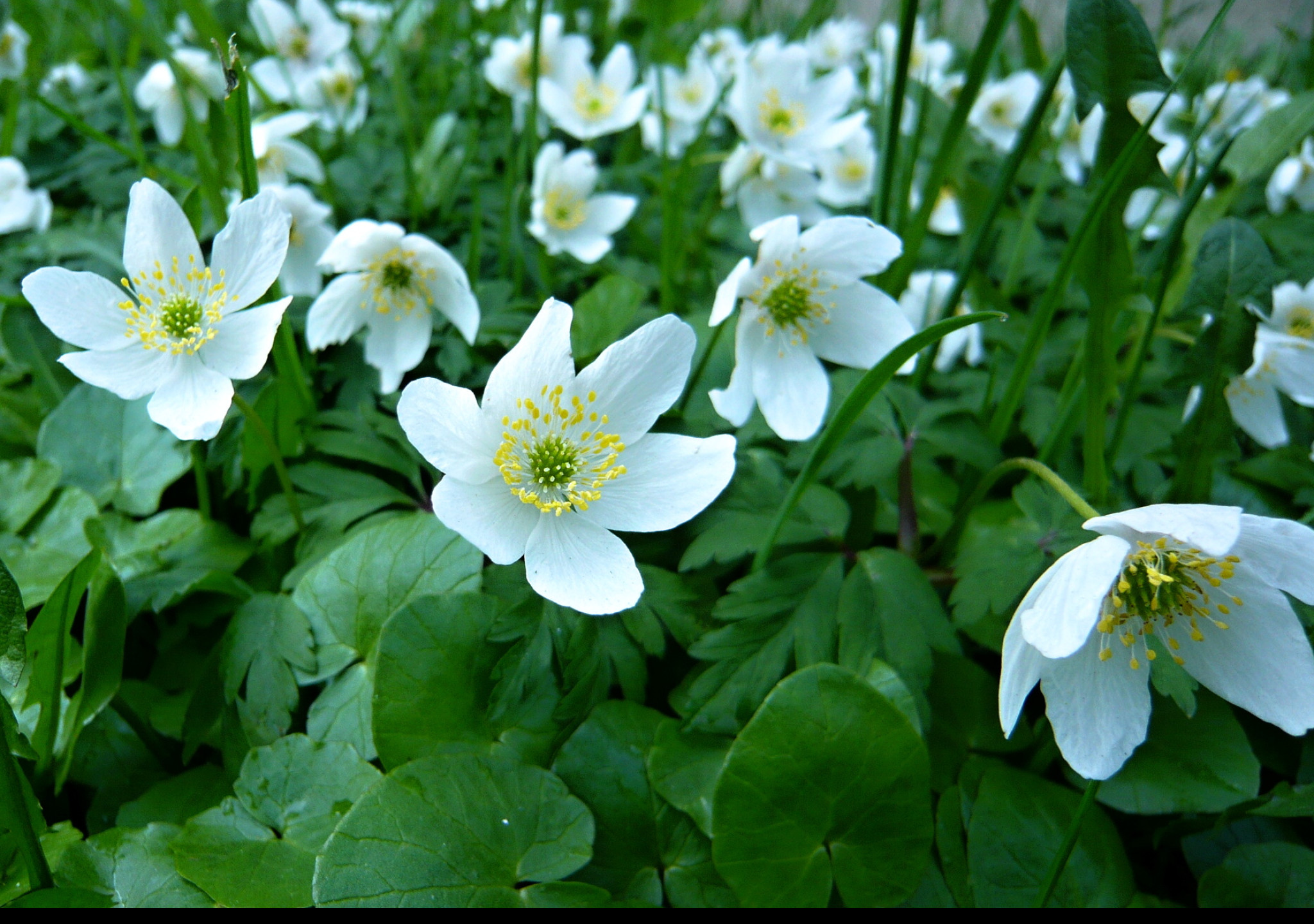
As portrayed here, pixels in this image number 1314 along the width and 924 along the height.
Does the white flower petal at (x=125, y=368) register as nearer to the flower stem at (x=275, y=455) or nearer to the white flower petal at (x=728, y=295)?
the flower stem at (x=275, y=455)

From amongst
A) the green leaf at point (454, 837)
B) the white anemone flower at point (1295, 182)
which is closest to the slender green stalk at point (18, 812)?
the green leaf at point (454, 837)

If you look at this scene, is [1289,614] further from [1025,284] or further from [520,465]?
[1025,284]

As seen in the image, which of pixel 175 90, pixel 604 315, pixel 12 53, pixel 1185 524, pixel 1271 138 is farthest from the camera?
pixel 12 53

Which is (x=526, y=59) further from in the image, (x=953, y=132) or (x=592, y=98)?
(x=953, y=132)

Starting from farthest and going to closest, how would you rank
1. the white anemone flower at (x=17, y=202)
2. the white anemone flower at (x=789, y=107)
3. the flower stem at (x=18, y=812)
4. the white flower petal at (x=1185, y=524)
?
the white anemone flower at (x=17, y=202) → the white anemone flower at (x=789, y=107) → the flower stem at (x=18, y=812) → the white flower petal at (x=1185, y=524)

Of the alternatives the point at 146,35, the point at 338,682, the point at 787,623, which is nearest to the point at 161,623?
the point at 338,682

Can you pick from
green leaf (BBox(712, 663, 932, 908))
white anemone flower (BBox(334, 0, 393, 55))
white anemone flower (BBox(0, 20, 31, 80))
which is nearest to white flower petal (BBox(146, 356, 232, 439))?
green leaf (BBox(712, 663, 932, 908))

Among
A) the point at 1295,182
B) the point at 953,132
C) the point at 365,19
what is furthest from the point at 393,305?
the point at 1295,182
